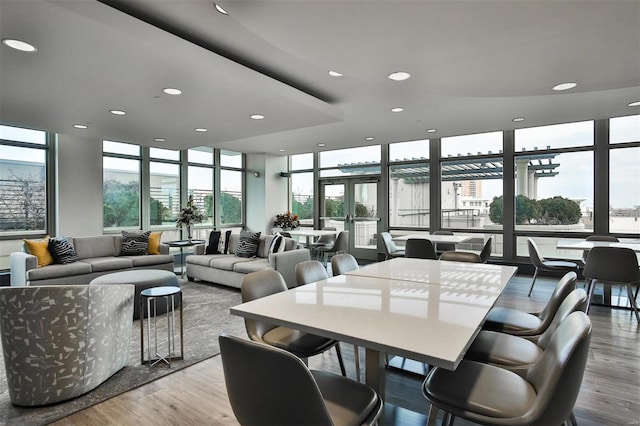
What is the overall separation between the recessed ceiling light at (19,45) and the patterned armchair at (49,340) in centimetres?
167

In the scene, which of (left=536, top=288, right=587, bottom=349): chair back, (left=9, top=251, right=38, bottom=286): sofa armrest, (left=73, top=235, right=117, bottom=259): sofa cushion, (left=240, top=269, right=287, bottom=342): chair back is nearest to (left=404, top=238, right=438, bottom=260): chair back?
(left=536, top=288, right=587, bottom=349): chair back

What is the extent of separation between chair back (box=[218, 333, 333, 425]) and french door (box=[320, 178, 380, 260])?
7273mm

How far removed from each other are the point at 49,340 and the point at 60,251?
131 inches

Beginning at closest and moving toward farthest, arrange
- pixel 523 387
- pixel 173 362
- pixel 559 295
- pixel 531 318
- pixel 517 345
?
pixel 523 387
pixel 517 345
pixel 559 295
pixel 531 318
pixel 173 362

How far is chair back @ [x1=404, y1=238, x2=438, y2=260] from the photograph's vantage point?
4.77 metres

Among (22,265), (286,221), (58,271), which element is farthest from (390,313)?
(286,221)

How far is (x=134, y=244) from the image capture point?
5.71 m

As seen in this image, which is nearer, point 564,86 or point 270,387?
point 270,387

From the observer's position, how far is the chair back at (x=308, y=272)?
2.46 metres

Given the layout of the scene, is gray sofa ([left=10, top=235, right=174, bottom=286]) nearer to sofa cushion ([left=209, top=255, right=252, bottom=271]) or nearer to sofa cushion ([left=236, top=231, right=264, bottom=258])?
sofa cushion ([left=209, top=255, right=252, bottom=271])

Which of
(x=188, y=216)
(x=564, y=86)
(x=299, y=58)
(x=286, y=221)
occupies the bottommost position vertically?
(x=286, y=221)

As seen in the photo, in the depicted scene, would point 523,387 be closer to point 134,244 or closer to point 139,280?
point 139,280

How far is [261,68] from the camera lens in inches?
135

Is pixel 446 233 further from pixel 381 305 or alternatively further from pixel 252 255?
pixel 381 305
